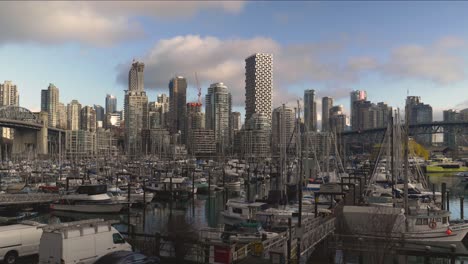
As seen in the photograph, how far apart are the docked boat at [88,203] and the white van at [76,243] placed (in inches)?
1398

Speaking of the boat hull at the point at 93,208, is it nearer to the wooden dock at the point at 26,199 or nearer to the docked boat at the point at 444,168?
the wooden dock at the point at 26,199

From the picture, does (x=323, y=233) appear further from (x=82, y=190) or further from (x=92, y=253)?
(x=82, y=190)

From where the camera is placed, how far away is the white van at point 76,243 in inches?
758

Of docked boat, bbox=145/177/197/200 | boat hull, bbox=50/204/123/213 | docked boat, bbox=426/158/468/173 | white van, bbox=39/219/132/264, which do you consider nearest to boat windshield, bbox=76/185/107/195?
boat hull, bbox=50/204/123/213

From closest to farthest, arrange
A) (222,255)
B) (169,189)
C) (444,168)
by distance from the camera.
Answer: (222,255)
(169,189)
(444,168)

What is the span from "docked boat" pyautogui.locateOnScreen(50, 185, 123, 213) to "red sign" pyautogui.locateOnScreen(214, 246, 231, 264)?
122 ft

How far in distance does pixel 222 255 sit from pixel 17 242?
1139cm

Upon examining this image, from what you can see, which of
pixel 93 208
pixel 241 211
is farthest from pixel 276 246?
pixel 93 208

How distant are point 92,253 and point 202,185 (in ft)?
208

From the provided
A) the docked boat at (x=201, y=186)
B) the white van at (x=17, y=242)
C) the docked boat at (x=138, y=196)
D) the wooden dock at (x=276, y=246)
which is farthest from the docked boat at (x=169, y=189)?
the white van at (x=17, y=242)

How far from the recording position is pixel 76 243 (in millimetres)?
19781

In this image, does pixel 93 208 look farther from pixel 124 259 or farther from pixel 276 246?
pixel 124 259

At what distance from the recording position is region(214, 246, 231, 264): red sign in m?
21.0

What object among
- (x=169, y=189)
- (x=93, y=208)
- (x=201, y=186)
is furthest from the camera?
(x=201, y=186)
